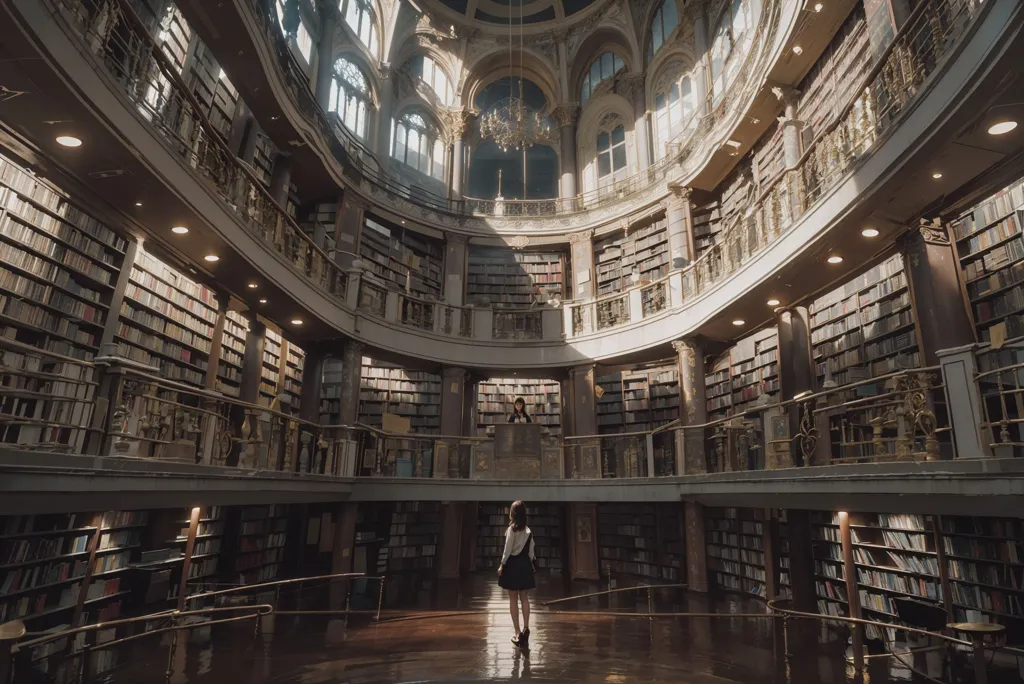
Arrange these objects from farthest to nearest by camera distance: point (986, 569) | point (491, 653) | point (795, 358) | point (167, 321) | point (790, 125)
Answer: point (790, 125), point (795, 358), point (167, 321), point (986, 569), point (491, 653)

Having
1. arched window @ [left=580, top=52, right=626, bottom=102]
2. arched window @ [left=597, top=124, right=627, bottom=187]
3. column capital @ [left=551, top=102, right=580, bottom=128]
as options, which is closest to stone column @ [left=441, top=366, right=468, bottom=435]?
arched window @ [left=597, top=124, right=627, bottom=187]

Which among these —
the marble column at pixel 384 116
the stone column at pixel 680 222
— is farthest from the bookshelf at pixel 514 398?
the marble column at pixel 384 116

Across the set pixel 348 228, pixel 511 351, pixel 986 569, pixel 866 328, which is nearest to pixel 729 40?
pixel 866 328

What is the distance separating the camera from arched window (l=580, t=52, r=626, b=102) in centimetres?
1396

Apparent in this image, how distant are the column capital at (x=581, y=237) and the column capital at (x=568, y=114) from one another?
3.38 metres

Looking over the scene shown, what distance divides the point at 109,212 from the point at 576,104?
1094 cm

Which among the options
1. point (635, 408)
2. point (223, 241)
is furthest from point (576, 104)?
point (223, 241)

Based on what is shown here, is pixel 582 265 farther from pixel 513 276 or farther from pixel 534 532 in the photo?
pixel 534 532

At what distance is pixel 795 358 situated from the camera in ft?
24.6

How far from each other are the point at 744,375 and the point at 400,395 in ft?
20.3

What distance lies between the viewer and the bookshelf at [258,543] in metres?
7.79

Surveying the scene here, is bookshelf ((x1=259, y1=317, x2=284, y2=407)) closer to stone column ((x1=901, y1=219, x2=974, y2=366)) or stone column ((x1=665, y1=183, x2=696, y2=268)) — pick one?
stone column ((x1=665, y1=183, x2=696, y2=268))

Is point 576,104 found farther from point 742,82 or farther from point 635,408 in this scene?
point 635,408

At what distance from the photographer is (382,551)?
1025 cm
